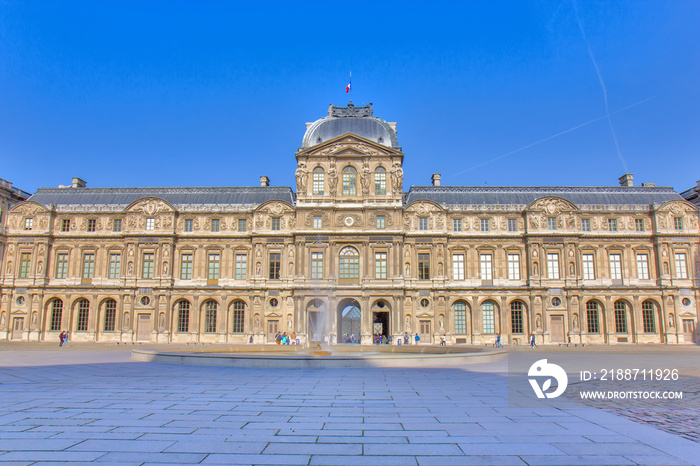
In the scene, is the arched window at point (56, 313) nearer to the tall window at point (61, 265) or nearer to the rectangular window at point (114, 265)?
the tall window at point (61, 265)

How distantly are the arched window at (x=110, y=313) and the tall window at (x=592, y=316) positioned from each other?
147ft

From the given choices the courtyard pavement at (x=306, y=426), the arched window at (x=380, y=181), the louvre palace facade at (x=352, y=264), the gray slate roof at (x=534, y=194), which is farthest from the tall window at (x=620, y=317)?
the courtyard pavement at (x=306, y=426)

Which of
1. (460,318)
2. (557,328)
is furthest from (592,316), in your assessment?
(460,318)

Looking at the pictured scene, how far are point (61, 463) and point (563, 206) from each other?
48825mm

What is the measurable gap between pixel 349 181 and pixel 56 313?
31.1 metres

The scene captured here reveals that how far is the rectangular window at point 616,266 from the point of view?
49.5 metres

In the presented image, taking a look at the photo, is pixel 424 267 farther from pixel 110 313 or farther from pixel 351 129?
pixel 110 313

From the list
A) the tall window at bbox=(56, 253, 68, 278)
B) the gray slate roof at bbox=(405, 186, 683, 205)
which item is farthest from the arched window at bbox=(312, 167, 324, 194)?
the tall window at bbox=(56, 253, 68, 278)

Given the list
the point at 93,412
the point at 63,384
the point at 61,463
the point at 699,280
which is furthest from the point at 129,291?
the point at 699,280

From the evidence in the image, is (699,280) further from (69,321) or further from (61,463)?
(69,321)

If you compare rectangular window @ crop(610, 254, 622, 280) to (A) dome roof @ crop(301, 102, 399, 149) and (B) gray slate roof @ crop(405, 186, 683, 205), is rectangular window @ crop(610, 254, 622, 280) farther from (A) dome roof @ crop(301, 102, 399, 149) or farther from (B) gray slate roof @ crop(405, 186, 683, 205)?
(A) dome roof @ crop(301, 102, 399, 149)

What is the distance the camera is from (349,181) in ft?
163

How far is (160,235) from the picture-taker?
163ft

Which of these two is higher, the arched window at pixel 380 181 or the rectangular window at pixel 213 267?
the arched window at pixel 380 181
